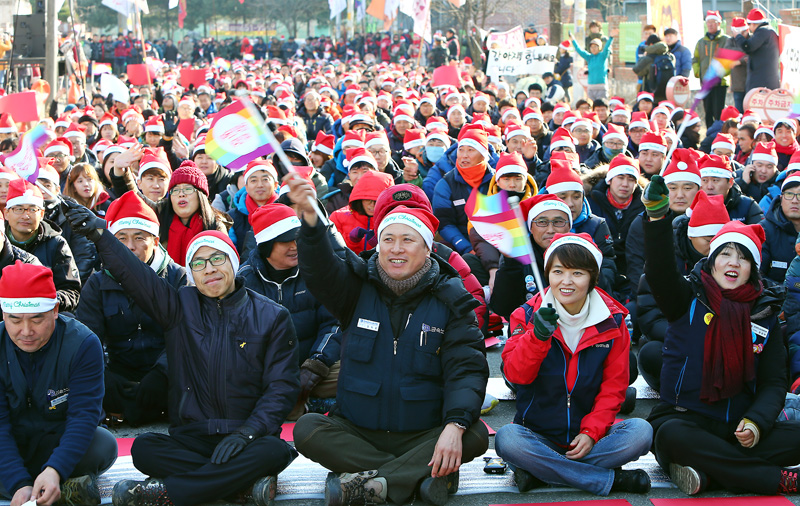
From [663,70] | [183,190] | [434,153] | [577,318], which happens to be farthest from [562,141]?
[663,70]

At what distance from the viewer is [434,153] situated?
10.4 metres

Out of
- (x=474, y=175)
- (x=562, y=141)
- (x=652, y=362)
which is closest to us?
(x=652, y=362)

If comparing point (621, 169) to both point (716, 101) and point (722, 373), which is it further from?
point (716, 101)

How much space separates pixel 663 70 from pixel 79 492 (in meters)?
14.2

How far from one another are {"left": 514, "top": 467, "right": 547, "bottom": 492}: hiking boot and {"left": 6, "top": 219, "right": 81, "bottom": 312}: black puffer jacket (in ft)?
10.4

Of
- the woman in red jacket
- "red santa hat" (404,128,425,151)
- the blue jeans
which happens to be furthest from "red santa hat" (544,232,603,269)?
"red santa hat" (404,128,425,151)

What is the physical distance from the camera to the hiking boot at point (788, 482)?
172 inches

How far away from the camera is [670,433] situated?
4438mm

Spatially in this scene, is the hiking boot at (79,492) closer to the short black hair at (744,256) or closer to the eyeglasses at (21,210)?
the eyeglasses at (21,210)

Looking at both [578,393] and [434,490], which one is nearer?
[434,490]

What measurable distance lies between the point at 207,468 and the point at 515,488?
1.42 m

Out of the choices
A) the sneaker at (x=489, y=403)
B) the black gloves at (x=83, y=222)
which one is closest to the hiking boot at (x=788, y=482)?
the sneaker at (x=489, y=403)

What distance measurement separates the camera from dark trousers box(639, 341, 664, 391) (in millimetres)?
5676

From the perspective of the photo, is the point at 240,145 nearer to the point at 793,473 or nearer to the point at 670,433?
the point at 670,433
